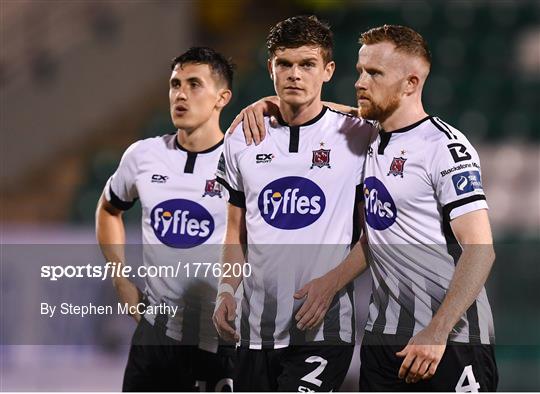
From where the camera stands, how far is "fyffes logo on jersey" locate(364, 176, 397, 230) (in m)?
4.06

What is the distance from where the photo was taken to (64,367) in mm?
6672

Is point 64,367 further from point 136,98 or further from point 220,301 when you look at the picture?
point 136,98

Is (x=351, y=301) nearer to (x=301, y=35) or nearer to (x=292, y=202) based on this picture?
(x=292, y=202)

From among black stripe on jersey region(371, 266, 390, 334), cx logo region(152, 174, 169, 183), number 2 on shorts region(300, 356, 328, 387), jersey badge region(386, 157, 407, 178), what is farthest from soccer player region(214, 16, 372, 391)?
cx logo region(152, 174, 169, 183)

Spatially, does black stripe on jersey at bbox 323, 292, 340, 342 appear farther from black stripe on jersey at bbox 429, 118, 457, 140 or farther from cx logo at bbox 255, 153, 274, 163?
black stripe on jersey at bbox 429, 118, 457, 140

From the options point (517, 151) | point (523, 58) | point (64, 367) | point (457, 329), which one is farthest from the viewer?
point (523, 58)

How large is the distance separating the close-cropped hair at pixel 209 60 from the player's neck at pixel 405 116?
1.05 meters

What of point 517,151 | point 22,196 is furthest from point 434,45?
point 22,196

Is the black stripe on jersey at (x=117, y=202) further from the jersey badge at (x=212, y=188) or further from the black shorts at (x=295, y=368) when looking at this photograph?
the black shorts at (x=295, y=368)

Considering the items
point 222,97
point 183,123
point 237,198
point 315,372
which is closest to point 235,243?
point 237,198

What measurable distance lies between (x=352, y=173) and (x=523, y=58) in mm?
6459

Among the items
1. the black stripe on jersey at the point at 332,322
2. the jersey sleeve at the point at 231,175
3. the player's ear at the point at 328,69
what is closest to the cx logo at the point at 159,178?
the jersey sleeve at the point at 231,175

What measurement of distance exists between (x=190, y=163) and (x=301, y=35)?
35.5 inches

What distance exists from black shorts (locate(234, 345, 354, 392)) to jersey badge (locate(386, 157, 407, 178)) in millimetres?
751
